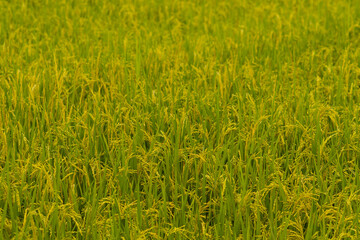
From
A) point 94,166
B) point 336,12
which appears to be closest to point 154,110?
point 94,166

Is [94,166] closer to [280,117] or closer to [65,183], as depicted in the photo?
[65,183]

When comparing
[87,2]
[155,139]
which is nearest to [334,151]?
[155,139]

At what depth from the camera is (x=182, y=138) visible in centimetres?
244

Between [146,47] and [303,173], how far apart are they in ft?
6.11

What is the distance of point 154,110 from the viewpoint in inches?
107

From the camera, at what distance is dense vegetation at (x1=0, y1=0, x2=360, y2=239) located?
6.36 feet

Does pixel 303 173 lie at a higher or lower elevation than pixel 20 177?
lower

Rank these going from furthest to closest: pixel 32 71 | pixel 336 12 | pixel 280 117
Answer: pixel 336 12, pixel 32 71, pixel 280 117

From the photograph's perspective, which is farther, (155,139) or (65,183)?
(155,139)

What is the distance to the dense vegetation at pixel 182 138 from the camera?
76.4 inches

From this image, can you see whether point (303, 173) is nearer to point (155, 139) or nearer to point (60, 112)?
point (155, 139)

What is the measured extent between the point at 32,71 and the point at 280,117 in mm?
1727

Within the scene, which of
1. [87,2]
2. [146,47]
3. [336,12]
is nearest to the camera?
[146,47]

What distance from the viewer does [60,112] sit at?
268cm
